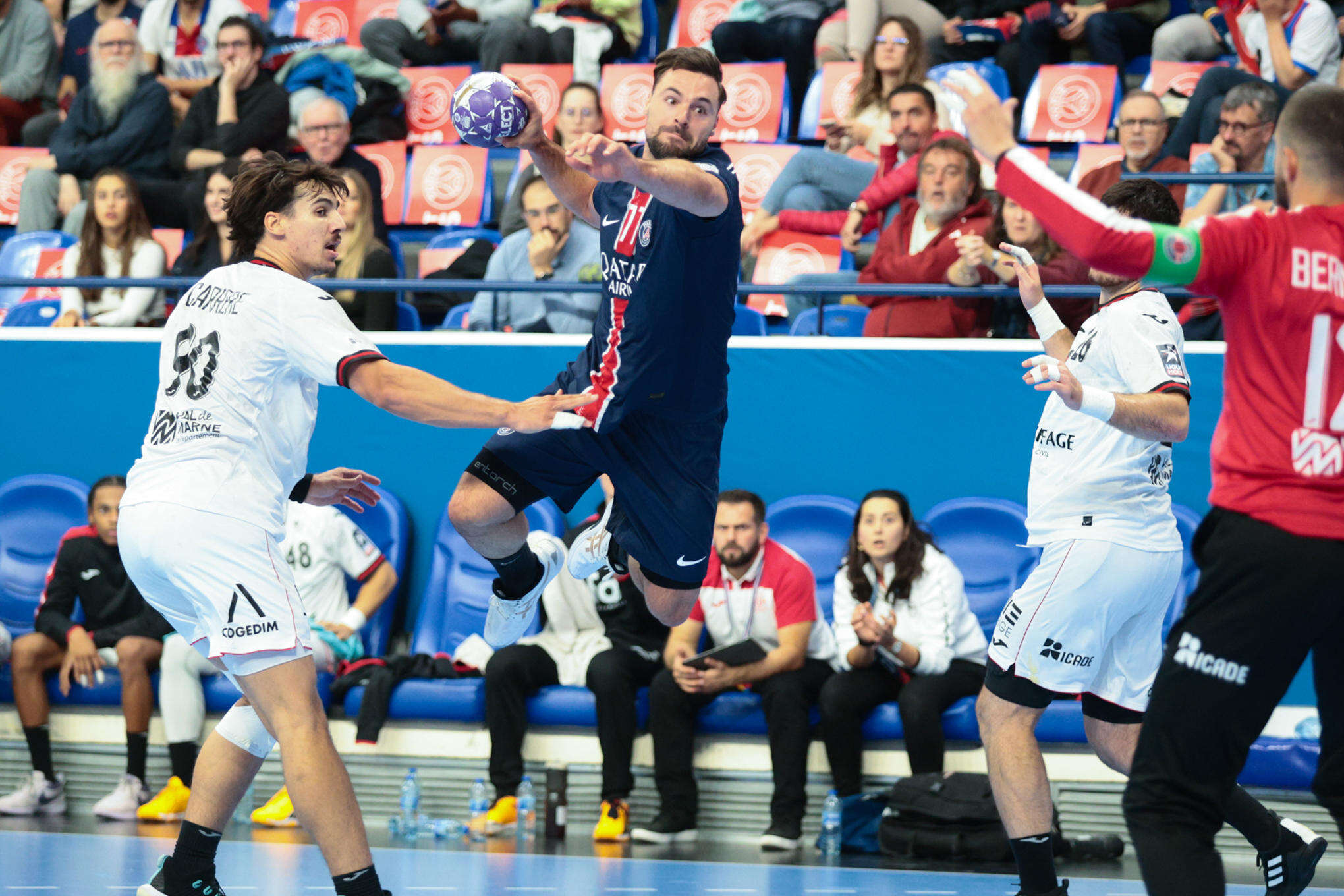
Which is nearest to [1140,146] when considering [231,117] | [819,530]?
[819,530]

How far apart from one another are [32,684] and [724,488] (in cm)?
391

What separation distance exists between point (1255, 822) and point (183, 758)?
5.36 m

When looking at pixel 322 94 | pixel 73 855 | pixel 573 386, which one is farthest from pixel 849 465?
pixel 322 94

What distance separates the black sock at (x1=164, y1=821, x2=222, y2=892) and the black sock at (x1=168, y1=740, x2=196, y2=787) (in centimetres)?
354

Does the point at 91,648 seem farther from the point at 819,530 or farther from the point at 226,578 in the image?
the point at 226,578

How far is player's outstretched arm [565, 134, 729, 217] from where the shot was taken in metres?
4.31

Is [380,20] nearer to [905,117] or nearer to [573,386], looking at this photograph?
[905,117]

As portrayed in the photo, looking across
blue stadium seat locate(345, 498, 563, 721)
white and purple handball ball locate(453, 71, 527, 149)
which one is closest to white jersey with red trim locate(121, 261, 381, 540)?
white and purple handball ball locate(453, 71, 527, 149)

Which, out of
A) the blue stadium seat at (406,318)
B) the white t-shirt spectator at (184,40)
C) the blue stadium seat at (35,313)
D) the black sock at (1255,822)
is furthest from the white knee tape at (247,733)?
the white t-shirt spectator at (184,40)

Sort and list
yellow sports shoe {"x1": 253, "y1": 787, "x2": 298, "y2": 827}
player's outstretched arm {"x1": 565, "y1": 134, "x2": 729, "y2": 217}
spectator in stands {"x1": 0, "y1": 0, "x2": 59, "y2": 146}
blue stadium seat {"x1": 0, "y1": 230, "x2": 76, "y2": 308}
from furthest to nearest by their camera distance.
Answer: spectator in stands {"x1": 0, "y1": 0, "x2": 59, "y2": 146} → blue stadium seat {"x1": 0, "y1": 230, "x2": 76, "y2": 308} → yellow sports shoe {"x1": 253, "y1": 787, "x2": 298, "y2": 827} → player's outstretched arm {"x1": 565, "y1": 134, "x2": 729, "y2": 217}

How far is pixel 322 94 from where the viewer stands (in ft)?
37.2

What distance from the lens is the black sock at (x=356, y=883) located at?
4.32 m

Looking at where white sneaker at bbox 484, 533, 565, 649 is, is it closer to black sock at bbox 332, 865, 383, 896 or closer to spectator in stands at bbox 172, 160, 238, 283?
black sock at bbox 332, 865, 383, 896

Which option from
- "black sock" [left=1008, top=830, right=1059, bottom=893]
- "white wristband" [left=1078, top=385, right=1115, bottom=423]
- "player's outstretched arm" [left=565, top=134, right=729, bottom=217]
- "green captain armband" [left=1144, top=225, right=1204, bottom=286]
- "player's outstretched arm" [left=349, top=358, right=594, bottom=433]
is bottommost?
"black sock" [left=1008, top=830, right=1059, bottom=893]
